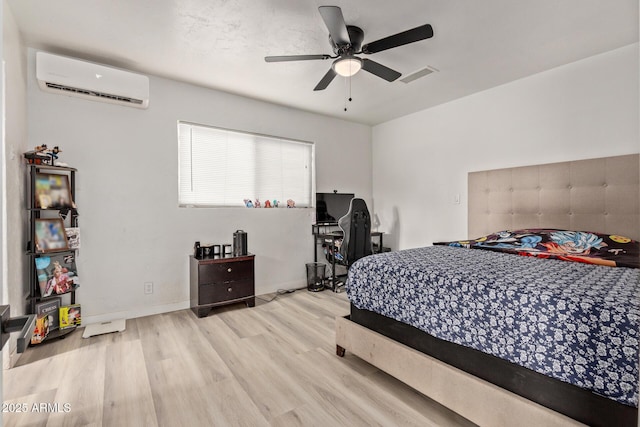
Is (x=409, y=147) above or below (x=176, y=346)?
above

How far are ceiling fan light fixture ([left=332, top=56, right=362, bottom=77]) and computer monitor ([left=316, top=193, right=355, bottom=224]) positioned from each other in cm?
217

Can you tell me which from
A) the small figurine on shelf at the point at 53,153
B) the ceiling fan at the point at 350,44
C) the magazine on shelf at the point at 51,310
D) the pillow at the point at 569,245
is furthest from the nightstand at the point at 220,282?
the pillow at the point at 569,245

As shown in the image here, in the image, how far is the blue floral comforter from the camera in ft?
4.14

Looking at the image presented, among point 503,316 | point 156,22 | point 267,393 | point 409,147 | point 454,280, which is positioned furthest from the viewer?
point 409,147

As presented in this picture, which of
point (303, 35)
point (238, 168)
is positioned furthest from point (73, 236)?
point (303, 35)

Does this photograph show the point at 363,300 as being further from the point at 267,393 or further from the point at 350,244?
the point at 350,244

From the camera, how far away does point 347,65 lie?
252 centimetres

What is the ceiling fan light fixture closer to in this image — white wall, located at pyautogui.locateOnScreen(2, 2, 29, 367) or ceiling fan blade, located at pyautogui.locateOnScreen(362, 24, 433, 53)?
ceiling fan blade, located at pyautogui.locateOnScreen(362, 24, 433, 53)

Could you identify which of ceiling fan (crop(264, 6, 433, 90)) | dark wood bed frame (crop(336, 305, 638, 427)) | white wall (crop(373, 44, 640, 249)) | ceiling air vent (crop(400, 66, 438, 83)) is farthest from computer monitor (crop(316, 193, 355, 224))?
dark wood bed frame (crop(336, 305, 638, 427))

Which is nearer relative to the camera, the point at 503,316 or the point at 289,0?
the point at 503,316

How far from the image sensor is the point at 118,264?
10.2 feet

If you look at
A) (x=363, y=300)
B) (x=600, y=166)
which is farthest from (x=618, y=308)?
(x=600, y=166)

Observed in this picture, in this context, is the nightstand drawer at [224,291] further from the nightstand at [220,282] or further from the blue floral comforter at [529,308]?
the blue floral comforter at [529,308]

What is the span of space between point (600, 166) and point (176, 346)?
160 inches
